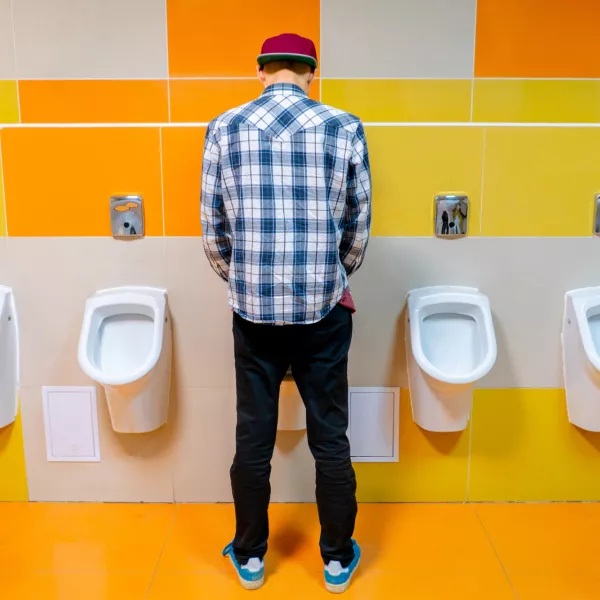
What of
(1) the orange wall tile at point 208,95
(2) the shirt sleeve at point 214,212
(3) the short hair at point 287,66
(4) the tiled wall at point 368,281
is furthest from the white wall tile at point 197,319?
(1) the orange wall tile at point 208,95

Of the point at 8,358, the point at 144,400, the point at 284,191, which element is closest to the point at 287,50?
the point at 284,191

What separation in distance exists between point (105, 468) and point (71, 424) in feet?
0.62

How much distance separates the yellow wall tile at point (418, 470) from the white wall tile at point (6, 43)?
2.16 meters

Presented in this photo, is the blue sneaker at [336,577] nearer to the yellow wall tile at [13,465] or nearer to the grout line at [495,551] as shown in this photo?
the grout line at [495,551]

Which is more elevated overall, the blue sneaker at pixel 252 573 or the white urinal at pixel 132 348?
the white urinal at pixel 132 348

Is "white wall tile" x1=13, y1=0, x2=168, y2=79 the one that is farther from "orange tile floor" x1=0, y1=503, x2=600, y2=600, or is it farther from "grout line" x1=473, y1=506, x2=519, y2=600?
"grout line" x1=473, y1=506, x2=519, y2=600

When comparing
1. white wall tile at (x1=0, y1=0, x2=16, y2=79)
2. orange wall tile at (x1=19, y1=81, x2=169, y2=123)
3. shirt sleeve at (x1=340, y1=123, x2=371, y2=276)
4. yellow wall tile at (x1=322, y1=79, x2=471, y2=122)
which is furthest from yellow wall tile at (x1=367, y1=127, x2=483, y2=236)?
white wall tile at (x1=0, y1=0, x2=16, y2=79)

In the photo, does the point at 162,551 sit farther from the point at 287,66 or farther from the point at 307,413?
the point at 287,66

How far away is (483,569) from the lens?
6.20 feet

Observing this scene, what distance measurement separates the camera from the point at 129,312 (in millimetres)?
2135

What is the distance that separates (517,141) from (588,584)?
130 cm

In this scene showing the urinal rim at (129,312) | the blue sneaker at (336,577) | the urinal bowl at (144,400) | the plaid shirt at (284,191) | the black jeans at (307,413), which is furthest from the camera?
the urinal bowl at (144,400)

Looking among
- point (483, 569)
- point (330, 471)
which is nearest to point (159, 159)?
point (330, 471)

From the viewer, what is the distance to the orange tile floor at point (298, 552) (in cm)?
181
